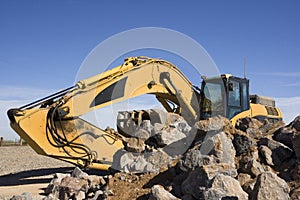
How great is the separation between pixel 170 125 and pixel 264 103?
5.13m

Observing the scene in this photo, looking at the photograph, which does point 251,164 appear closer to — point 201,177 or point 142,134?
point 201,177

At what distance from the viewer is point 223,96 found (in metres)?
11.1

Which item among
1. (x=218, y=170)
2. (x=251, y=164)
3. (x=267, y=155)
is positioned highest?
(x=267, y=155)

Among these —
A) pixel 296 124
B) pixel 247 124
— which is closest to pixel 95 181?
pixel 247 124

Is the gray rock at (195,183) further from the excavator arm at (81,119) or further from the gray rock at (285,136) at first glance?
the excavator arm at (81,119)

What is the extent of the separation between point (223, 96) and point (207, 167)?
483cm

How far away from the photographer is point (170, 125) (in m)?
9.77

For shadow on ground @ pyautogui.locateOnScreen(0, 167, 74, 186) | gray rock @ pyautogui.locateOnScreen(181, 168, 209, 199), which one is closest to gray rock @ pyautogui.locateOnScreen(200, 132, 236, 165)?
gray rock @ pyautogui.locateOnScreen(181, 168, 209, 199)

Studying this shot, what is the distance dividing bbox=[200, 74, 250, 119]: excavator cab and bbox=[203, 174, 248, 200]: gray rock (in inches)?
204

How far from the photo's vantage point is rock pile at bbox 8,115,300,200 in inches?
228

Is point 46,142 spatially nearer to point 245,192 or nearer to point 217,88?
point 245,192

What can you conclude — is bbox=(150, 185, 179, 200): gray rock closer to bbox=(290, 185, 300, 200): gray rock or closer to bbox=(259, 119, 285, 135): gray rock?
bbox=(290, 185, 300, 200): gray rock

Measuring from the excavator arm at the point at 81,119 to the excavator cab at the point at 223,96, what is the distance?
5.65ft

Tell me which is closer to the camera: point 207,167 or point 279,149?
point 207,167
